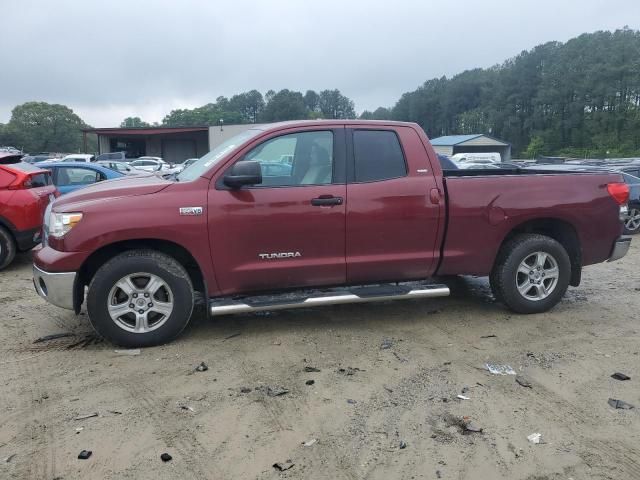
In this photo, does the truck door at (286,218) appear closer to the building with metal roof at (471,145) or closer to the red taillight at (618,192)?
the red taillight at (618,192)

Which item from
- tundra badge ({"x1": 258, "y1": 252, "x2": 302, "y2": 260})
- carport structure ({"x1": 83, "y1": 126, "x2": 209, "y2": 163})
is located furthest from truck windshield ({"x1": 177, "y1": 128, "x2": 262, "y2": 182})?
carport structure ({"x1": 83, "y1": 126, "x2": 209, "y2": 163})

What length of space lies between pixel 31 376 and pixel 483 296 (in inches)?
179

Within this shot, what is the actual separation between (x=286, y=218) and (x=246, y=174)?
0.51 meters

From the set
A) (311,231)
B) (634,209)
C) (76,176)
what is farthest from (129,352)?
(634,209)

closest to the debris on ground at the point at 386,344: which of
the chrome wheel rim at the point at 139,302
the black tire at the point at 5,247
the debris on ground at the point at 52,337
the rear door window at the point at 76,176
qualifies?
the chrome wheel rim at the point at 139,302

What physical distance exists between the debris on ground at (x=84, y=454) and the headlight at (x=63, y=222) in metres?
1.97

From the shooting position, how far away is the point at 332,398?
12.1ft

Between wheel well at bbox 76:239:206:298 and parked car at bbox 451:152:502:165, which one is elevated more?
parked car at bbox 451:152:502:165

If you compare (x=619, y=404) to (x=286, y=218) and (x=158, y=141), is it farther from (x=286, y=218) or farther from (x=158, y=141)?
(x=158, y=141)

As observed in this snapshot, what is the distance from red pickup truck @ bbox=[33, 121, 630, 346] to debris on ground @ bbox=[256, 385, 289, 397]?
2.87ft

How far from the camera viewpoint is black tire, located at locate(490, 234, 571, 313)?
5324 mm

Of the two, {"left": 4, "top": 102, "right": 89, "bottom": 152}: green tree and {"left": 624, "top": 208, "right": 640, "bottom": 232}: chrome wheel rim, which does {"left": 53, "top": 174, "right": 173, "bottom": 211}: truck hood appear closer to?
{"left": 624, "top": 208, "right": 640, "bottom": 232}: chrome wheel rim

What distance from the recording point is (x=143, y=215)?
4.42 m

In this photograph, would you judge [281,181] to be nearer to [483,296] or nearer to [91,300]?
[91,300]
